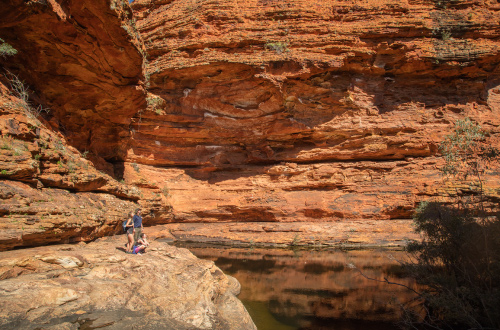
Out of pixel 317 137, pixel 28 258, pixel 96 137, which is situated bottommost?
pixel 28 258

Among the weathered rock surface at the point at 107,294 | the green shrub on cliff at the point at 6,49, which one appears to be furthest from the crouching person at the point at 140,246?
the green shrub on cliff at the point at 6,49

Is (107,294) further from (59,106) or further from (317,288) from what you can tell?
(59,106)

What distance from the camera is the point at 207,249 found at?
13.7m

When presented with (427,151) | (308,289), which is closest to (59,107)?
(308,289)

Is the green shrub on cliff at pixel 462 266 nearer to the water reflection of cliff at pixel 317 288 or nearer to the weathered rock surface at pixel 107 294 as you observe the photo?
the water reflection of cliff at pixel 317 288

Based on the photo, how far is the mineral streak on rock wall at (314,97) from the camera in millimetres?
16312

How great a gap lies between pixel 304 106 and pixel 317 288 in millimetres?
11395

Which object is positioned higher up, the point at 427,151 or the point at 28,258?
the point at 427,151

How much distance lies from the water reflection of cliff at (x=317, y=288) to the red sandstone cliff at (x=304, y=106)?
14.7 ft

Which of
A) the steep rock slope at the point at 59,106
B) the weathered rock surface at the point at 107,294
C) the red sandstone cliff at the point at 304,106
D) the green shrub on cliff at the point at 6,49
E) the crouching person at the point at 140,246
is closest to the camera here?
the weathered rock surface at the point at 107,294

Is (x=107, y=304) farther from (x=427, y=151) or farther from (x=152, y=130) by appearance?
(x=427, y=151)

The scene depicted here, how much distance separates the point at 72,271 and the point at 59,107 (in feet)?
24.9

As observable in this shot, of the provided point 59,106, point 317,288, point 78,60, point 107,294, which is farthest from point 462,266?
point 59,106

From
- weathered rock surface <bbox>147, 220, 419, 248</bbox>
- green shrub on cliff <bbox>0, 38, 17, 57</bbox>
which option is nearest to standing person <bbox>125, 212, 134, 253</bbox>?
green shrub on cliff <bbox>0, 38, 17, 57</bbox>
